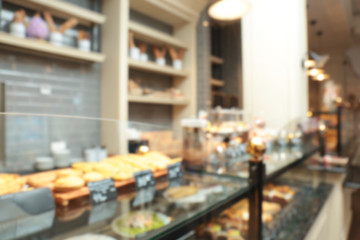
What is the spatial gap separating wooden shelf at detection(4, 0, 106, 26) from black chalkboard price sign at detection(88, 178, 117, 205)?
1.87 metres

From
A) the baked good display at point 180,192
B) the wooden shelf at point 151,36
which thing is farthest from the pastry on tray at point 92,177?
the wooden shelf at point 151,36

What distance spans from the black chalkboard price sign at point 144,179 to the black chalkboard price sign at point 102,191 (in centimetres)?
9

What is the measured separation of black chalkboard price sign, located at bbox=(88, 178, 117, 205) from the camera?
26.0 inches

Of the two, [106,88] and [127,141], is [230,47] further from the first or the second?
[127,141]

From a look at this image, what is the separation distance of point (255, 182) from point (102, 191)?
0.52 metres

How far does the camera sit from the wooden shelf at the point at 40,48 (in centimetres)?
174

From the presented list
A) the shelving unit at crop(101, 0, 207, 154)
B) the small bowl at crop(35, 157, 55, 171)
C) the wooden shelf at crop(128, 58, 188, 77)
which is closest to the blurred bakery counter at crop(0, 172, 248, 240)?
the small bowl at crop(35, 157, 55, 171)

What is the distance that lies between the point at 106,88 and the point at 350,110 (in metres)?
5.01

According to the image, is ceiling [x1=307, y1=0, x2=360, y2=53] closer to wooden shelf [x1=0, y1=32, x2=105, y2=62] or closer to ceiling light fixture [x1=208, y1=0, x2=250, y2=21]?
ceiling light fixture [x1=208, y1=0, x2=250, y2=21]

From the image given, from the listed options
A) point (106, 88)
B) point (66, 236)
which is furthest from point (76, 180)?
point (106, 88)

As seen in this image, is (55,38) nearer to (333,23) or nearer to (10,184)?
(10,184)

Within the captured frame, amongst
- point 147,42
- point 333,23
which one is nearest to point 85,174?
point 147,42

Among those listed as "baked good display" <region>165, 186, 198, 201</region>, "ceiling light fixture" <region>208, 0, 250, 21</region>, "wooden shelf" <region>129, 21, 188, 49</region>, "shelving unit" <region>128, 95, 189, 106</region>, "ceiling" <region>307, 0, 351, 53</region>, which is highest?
"ceiling" <region>307, 0, 351, 53</region>

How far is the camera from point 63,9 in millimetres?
2057
